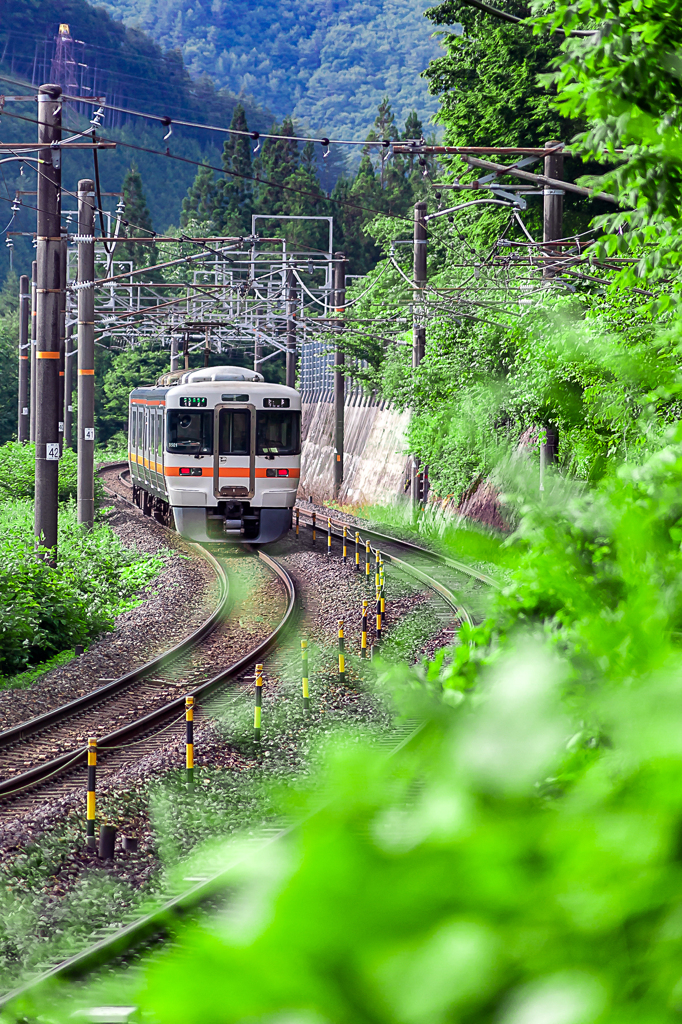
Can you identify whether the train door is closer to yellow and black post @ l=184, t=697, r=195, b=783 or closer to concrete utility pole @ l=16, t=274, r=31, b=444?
yellow and black post @ l=184, t=697, r=195, b=783

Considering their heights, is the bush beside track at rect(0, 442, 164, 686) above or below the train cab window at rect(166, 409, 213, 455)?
below

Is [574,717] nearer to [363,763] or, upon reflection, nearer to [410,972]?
[363,763]

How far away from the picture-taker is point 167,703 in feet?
38.9

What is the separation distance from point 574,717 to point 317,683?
1159cm

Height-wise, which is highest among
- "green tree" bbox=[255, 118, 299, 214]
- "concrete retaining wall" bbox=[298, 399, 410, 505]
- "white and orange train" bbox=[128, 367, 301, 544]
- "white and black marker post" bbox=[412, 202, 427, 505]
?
"green tree" bbox=[255, 118, 299, 214]

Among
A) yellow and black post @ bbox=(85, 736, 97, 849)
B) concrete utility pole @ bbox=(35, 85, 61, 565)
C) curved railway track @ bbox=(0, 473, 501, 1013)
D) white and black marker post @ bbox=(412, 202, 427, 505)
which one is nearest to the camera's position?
curved railway track @ bbox=(0, 473, 501, 1013)

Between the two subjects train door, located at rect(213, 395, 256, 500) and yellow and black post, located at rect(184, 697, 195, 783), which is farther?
train door, located at rect(213, 395, 256, 500)

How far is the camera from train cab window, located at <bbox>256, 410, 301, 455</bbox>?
20938 millimetres

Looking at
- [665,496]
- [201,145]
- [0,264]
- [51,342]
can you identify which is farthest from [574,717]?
[201,145]

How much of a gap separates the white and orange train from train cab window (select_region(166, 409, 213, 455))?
0.06 feet

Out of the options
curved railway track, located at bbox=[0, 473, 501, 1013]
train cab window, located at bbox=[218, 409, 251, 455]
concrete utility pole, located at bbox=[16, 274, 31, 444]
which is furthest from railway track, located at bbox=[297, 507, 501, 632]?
concrete utility pole, located at bbox=[16, 274, 31, 444]

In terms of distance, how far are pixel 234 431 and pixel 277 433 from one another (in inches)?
33.2

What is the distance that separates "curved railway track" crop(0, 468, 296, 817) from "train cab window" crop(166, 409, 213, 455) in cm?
655

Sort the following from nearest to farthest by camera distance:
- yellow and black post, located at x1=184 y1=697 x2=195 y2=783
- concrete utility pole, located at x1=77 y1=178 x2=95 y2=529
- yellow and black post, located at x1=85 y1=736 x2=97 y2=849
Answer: yellow and black post, located at x1=85 y1=736 x2=97 y2=849 < yellow and black post, located at x1=184 y1=697 x2=195 y2=783 < concrete utility pole, located at x1=77 y1=178 x2=95 y2=529
